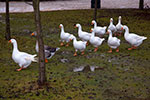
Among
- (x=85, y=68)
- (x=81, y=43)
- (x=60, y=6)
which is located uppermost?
(x=60, y=6)

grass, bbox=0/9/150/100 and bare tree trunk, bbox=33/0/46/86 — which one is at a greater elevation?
bare tree trunk, bbox=33/0/46/86

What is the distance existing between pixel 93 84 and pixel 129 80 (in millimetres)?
1029

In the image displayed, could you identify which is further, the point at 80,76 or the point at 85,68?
the point at 85,68

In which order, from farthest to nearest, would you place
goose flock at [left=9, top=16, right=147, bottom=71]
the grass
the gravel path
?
the gravel path, goose flock at [left=9, top=16, right=147, bottom=71], the grass

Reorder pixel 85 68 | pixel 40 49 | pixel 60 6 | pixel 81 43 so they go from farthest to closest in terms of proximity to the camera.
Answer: pixel 60 6, pixel 81 43, pixel 85 68, pixel 40 49

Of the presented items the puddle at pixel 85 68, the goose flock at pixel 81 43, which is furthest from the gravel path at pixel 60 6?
the puddle at pixel 85 68

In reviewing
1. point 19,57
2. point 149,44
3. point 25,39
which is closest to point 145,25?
point 149,44

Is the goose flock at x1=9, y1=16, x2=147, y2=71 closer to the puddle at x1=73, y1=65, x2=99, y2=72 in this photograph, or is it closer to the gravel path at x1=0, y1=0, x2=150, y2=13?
the puddle at x1=73, y1=65, x2=99, y2=72

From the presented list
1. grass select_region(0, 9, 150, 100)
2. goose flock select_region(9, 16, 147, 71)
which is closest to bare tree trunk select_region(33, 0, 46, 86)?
grass select_region(0, 9, 150, 100)

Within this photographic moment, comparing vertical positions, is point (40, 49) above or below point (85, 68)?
above

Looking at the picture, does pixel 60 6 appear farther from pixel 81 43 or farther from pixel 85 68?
pixel 85 68

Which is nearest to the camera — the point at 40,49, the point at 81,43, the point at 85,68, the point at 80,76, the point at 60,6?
the point at 40,49

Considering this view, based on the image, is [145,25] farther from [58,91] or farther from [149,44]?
[58,91]

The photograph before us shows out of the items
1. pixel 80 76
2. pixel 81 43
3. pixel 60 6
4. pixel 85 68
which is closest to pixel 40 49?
pixel 80 76
